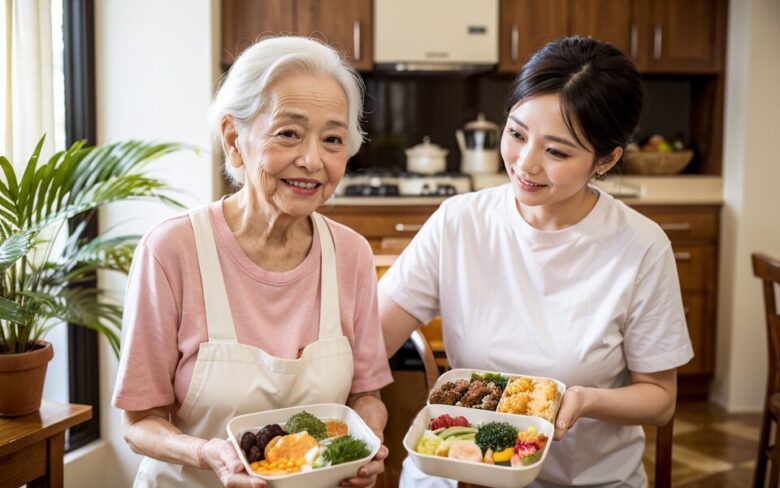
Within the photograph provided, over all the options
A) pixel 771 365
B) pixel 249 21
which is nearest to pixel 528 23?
Result: pixel 249 21

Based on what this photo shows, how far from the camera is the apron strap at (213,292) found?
1.33 meters

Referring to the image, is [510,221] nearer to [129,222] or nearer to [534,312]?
[534,312]

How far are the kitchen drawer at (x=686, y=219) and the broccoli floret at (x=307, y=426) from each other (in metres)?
3.16

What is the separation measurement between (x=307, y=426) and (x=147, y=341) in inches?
12.9

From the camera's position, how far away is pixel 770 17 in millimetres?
3934

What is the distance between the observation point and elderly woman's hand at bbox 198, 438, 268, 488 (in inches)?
40.8

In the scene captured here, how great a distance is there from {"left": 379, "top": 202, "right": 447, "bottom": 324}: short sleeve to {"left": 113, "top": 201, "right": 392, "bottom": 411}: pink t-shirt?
0.59 feet

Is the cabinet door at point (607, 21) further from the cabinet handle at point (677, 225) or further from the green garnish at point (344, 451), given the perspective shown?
the green garnish at point (344, 451)

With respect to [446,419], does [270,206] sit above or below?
above

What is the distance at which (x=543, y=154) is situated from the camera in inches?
58.9

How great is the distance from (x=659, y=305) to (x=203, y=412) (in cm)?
90

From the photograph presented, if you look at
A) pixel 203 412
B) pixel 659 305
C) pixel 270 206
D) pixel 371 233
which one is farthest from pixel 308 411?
pixel 371 233

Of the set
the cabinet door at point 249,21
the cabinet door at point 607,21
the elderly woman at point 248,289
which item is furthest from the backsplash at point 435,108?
the elderly woman at point 248,289

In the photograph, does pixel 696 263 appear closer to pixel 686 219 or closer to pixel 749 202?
pixel 686 219
